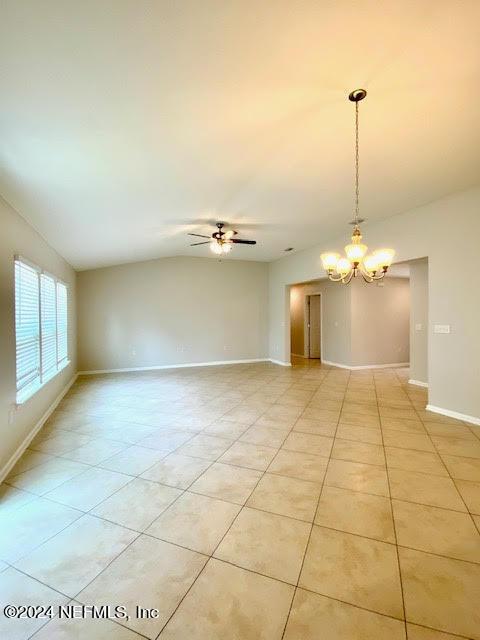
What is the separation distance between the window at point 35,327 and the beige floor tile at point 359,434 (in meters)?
3.64

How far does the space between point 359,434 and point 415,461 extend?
0.70 m

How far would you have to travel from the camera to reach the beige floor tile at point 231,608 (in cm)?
126

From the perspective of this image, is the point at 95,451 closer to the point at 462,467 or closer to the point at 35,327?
the point at 35,327

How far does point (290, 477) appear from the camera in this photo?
249cm

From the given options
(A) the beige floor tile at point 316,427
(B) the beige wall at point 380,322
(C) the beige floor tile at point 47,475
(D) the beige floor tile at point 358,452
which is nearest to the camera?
(C) the beige floor tile at point 47,475

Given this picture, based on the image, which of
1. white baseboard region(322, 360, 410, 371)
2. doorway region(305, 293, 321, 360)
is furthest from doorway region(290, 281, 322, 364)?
white baseboard region(322, 360, 410, 371)

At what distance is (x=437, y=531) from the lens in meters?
1.86

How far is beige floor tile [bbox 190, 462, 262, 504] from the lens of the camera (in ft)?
7.41

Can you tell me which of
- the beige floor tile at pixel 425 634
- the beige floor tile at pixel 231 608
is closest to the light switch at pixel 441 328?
the beige floor tile at pixel 425 634

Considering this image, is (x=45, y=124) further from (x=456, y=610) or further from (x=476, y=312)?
(x=476, y=312)

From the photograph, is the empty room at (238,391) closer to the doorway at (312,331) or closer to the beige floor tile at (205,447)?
the beige floor tile at (205,447)

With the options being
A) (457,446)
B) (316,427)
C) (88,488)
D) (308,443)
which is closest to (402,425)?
(457,446)

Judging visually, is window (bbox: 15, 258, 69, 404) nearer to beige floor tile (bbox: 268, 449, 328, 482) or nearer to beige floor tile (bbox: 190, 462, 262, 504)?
beige floor tile (bbox: 190, 462, 262, 504)

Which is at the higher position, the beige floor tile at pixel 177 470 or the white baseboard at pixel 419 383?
the white baseboard at pixel 419 383
